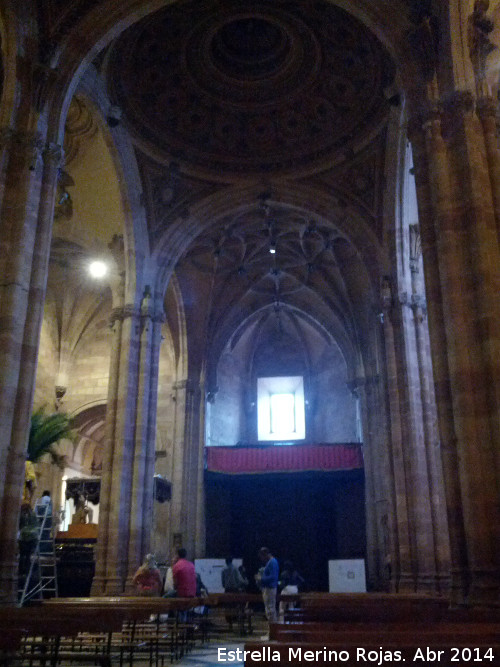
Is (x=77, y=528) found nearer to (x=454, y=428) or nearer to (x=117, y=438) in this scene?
(x=117, y=438)

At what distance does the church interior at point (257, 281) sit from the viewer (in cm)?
811

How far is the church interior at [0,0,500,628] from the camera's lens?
811 cm

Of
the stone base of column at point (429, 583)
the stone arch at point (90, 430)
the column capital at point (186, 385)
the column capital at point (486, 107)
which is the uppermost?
the column capital at point (486, 107)

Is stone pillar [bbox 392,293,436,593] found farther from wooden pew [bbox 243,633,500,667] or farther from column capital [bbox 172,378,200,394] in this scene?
wooden pew [bbox 243,633,500,667]

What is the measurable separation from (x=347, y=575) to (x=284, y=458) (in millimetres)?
6250

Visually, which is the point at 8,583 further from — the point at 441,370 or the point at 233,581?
the point at 233,581

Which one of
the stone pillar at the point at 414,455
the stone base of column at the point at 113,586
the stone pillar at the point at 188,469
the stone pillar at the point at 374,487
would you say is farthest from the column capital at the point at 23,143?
the stone pillar at the point at 188,469

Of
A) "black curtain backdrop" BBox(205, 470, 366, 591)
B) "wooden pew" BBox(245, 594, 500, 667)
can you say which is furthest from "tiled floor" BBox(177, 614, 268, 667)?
"black curtain backdrop" BBox(205, 470, 366, 591)

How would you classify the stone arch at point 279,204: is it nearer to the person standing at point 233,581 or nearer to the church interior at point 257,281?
the church interior at point 257,281

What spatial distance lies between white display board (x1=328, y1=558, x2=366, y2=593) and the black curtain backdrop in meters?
5.52

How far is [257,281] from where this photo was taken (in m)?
23.4

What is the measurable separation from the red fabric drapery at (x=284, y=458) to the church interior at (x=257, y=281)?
3.2 inches

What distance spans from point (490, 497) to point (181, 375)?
16446 millimetres

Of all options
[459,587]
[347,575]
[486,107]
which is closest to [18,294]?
[459,587]
